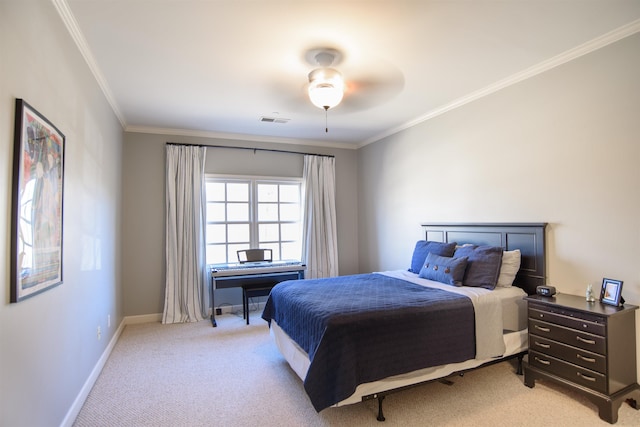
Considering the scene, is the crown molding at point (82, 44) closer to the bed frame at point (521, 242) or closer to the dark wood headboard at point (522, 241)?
the bed frame at point (521, 242)

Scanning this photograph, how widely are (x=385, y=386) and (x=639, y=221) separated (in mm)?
2102

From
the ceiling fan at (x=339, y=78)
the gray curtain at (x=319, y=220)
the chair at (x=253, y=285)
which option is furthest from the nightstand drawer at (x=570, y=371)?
the gray curtain at (x=319, y=220)

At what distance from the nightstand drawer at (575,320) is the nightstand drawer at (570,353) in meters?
0.15

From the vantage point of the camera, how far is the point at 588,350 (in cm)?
232

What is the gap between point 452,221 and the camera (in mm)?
3908

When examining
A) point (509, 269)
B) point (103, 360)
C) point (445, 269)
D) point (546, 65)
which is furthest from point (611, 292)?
point (103, 360)

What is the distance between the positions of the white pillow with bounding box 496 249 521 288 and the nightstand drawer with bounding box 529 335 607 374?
20.3 inches

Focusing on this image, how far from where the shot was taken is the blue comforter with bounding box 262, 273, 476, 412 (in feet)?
7.02

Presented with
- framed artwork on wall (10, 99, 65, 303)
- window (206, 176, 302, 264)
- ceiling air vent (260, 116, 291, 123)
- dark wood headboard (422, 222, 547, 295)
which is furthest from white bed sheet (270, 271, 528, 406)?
ceiling air vent (260, 116, 291, 123)

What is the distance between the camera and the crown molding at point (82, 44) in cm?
204

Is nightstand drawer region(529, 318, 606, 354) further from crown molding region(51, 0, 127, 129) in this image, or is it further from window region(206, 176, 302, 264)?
crown molding region(51, 0, 127, 129)

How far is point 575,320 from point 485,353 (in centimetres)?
66

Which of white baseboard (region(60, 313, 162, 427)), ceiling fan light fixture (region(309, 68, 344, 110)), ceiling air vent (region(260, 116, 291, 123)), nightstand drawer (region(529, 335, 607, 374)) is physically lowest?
white baseboard (region(60, 313, 162, 427))

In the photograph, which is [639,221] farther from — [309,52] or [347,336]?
[309,52]
